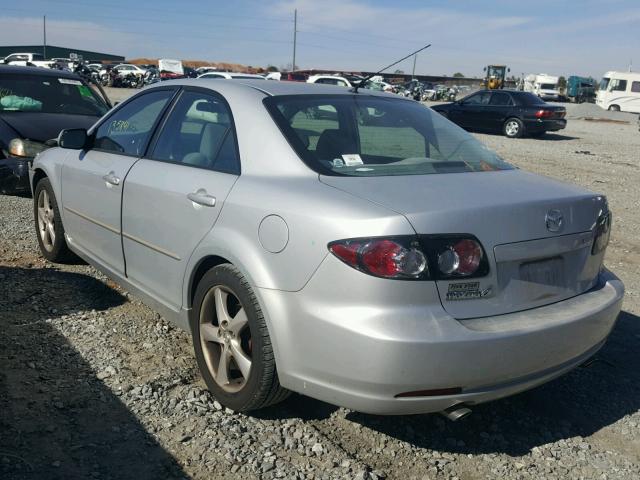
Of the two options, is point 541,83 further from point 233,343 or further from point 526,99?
point 233,343

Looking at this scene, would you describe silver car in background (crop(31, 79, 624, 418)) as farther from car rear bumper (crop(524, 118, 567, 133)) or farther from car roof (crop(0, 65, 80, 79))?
car rear bumper (crop(524, 118, 567, 133))

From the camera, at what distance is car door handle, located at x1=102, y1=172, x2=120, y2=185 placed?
4051 mm

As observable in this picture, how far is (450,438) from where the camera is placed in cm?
315

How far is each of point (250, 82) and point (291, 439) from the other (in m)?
2.02

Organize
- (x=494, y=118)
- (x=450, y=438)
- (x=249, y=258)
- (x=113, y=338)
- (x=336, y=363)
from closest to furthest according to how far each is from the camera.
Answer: (x=336, y=363)
(x=249, y=258)
(x=450, y=438)
(x=113, y=338)
(x=494, y=118)

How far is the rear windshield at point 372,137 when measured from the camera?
3.19 m

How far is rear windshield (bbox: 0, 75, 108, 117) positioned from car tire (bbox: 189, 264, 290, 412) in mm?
6244

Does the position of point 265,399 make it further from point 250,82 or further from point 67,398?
point 250,82

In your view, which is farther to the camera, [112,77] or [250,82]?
[112,77]

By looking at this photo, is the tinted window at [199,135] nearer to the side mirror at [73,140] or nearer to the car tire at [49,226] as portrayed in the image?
the side mirror at [73,140]

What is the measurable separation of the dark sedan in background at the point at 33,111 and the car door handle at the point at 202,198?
4477 mm

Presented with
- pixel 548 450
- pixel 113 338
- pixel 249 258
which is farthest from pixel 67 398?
pixel 548 450

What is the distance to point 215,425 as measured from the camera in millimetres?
3113

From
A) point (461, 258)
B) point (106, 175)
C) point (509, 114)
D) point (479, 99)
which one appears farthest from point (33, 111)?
point (479, 99)
